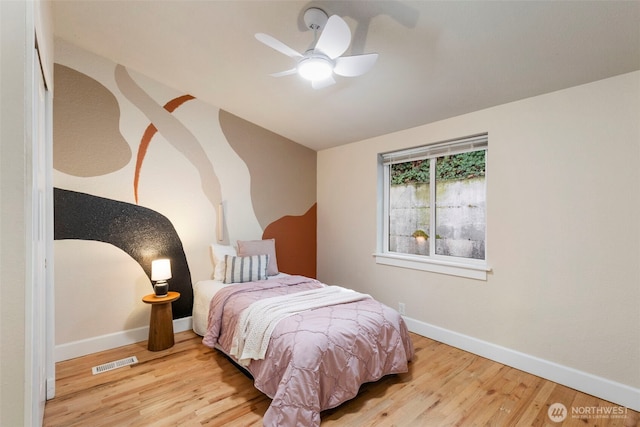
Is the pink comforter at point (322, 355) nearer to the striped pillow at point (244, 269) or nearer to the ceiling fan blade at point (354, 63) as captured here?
the striped pillow at point (244, 269)

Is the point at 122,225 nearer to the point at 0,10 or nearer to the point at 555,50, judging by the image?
the point at 0,10

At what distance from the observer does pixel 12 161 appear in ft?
3.11

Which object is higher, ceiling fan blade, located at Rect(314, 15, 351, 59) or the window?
ceiling fan blade, located at Rect(314, 15, 351, 59)

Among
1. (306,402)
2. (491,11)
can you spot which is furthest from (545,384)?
(491,11)

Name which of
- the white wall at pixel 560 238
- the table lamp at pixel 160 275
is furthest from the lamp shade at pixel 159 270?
the white wall at pixel 560 238

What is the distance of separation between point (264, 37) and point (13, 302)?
5.56ft

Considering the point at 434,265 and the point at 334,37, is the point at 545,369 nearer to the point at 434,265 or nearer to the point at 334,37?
the point at 434,265

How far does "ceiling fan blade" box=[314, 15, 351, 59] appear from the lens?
1.64 m

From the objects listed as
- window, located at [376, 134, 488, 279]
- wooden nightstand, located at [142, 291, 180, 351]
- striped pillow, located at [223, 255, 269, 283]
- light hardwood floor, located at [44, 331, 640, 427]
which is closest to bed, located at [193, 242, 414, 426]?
light hardwood floor, located at [44, 331, 640, 427]

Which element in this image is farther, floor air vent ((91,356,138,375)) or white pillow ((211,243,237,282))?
white pillow ((211,243,237,282))

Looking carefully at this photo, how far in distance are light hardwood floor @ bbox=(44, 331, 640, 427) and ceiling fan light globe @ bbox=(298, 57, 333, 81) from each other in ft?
7.43

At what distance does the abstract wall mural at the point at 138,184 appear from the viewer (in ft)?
9.29

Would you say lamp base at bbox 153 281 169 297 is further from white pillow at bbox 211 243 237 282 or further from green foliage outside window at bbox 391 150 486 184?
green foliage outside window at bbox 391 150 486 184

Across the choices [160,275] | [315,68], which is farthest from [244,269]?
[315,68]
